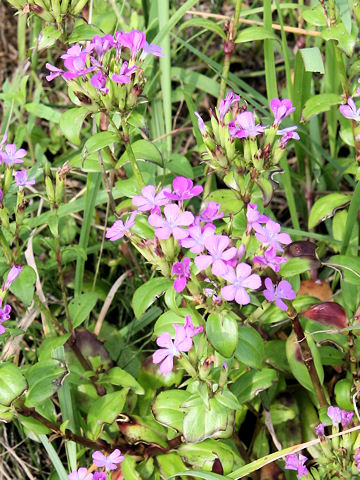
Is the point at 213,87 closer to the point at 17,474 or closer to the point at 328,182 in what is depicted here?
the point at 328,182

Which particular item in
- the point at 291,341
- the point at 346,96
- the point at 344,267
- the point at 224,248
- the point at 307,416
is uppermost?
the point at 346,96

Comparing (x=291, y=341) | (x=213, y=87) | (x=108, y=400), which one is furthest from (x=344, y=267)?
(x=213, y=87)

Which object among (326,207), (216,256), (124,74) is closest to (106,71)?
(124,74)

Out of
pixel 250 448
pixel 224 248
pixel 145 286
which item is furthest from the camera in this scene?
pixel 250 448

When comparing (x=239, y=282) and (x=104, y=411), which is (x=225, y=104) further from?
(x=104, y=411)

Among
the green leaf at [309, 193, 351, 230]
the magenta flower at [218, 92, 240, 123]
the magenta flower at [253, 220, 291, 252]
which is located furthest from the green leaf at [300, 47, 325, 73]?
the magenta flower at [253, 220, 291, 252]

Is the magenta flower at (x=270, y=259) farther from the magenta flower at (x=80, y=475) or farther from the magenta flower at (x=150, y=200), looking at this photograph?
the magenta flower at (x=80, y=475)
